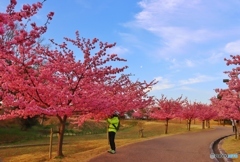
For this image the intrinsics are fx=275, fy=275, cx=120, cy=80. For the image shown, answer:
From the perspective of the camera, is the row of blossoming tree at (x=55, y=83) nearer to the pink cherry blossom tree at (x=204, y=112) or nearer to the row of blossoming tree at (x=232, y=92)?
the row of blossoming tree at (x=232, y=92)

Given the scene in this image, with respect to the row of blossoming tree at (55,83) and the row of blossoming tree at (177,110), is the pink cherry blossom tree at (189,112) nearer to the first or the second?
the row of blossoming tree at (177,110)

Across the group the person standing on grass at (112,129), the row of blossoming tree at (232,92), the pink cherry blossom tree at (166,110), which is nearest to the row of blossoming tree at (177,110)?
the pink cherry blossom tree at (166,110)

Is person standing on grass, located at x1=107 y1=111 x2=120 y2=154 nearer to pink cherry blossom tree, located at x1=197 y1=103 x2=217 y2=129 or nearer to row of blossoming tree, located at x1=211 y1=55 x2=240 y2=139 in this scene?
row of blossoming tree, located at x1=211 y1=55 x2=240 y2=139

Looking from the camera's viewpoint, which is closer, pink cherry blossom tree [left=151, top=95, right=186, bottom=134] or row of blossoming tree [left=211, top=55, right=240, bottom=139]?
row of blossoming tree [left=211, top=55, right=240, bottom=139]

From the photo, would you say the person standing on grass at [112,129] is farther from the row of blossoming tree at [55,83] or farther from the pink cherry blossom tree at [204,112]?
the pink cherry blossom tree at [204,112]

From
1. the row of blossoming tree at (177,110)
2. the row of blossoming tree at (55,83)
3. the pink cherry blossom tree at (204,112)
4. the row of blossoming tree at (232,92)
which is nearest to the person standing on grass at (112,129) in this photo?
the row of blossoming tree at (55,83)

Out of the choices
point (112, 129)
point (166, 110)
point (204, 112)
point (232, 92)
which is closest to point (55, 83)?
point (112, 129)

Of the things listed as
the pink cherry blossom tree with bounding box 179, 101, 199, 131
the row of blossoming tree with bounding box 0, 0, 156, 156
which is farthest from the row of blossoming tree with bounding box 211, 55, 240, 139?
the pink cherry blossom tree with bounding box 179, 101, 199, 131

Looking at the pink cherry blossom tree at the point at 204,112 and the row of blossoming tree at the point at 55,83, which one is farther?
the pink cherry blossom tree at the point at 204,112

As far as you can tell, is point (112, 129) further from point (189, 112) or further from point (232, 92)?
point (189, 112)

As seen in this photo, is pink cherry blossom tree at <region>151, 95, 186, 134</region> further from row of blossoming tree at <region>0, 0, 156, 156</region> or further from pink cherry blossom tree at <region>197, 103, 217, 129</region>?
row of blossoming tree at <region>0, 0, 156, 156</region>

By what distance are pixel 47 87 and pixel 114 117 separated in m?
3.04

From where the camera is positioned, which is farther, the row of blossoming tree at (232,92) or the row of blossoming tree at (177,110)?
the row of blossoming tree at (177,110)

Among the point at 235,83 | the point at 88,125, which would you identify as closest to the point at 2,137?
the point at 88,125
